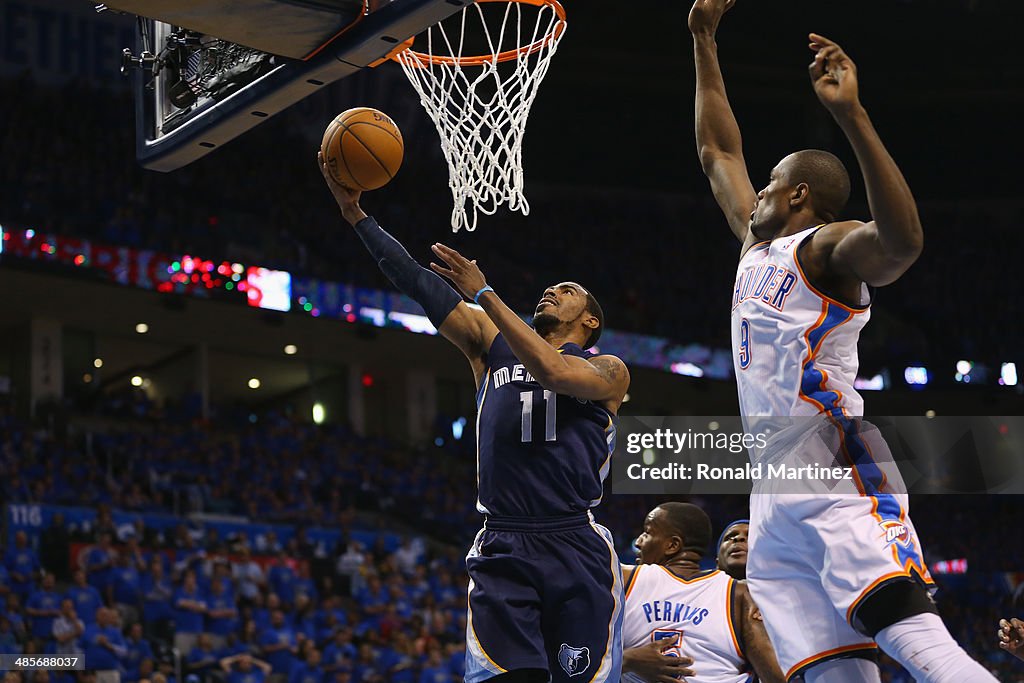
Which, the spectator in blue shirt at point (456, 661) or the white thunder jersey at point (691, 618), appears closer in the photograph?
the white thunder jersey at point (691, 618)

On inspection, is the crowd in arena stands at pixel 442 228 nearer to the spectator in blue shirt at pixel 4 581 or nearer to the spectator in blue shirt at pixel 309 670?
the spectator in blue shirt at pixel 4 581

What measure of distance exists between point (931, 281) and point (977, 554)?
563cm

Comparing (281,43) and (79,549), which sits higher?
(281,43)

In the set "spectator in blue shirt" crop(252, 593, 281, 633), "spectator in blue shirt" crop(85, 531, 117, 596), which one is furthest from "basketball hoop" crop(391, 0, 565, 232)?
"spectator in blue shirt" crop(85, 531, 117, 596)

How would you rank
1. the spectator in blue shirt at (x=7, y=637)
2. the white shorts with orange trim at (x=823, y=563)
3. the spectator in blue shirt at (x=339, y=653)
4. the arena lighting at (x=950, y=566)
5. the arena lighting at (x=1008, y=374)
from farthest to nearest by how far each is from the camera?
the arena lighting at (x=1008, y=374), the arena lighting at (x=950, y=566), the spectator in blue shirt at (x=339, y=653), the spectator in blue shirt at (x=7, y=637), the white shorts with orange trim at (x=823, y=563)

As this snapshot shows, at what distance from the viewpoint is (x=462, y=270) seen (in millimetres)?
4125

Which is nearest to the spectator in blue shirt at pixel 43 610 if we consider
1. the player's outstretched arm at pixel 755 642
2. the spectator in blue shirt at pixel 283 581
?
the spectator in blue shirt at pixel 283 581

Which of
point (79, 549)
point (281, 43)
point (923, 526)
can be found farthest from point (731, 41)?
point (281, 43)

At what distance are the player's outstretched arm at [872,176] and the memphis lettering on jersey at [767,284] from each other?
0.96 feet

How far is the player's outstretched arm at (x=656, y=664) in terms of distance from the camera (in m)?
4.61

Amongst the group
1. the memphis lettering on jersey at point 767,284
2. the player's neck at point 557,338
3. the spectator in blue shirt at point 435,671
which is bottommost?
the spectator in blue shirt at point 435,671

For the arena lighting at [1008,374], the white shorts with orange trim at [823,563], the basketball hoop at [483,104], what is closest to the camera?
the white shorts with orange trim at [823,563]

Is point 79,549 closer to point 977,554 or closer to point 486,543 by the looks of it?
point 486,543

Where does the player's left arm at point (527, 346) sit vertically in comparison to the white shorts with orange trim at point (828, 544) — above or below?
above
